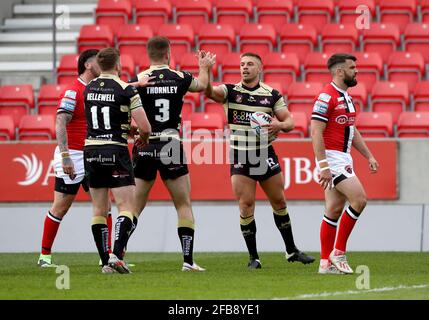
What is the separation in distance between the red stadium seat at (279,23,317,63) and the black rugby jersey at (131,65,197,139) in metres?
8.55

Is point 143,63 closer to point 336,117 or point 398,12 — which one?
point 398,12

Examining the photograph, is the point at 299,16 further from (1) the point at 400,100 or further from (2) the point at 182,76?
(2) the point at 182,76

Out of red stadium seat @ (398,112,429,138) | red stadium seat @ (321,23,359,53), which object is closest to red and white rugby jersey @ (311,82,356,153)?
red stadium seat @ (398,112,429,138)

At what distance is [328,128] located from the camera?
10.9m

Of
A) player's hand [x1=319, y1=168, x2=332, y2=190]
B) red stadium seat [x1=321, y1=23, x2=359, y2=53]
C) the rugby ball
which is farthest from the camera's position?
red stadium seat [x1=321, y1=23, x2=359, y2=53]

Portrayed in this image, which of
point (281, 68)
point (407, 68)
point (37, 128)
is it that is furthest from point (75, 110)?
point (407, 68)

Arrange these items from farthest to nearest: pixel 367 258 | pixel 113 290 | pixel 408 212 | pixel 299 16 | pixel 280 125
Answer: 1. pixel 299 16
2. pixel 408 212
3. pixel 367 258
4. pixel 280 125
5. pixel 113 290

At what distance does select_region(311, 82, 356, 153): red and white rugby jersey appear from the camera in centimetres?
1078

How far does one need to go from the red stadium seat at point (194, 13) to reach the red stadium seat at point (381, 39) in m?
2.87

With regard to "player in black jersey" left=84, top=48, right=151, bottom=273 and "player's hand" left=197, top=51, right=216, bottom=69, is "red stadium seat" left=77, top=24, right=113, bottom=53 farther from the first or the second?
"player in black jersey" left=84, top=48, right=151, bottom=273

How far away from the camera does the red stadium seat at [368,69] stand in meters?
18.4

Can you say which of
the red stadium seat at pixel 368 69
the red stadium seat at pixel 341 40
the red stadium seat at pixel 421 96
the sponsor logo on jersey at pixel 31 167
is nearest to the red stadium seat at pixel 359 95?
the red stadium seat at pixel 368 69
